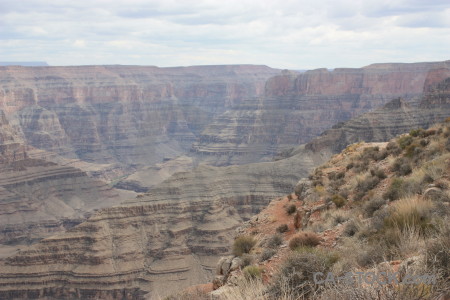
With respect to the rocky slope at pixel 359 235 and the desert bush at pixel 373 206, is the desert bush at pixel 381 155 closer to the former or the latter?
the rocky slope at pixel 359 235

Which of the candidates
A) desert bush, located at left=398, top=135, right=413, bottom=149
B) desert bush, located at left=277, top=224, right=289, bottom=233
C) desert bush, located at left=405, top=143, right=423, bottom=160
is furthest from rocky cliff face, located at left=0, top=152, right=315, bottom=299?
desert bush, located at left=405, top=143, right=423, bottom=160

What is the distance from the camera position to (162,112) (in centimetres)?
18875

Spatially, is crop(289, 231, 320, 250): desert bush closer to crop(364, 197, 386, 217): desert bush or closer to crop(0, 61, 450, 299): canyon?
crop(364, 197, 386, 217): desert bush

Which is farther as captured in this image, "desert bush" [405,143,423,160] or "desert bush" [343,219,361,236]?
"desert bush" [405,143,423,160]

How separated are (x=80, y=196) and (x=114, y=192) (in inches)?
307

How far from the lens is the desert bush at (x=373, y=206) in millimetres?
14336

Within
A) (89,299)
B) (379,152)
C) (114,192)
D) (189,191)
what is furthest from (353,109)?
(379,152)

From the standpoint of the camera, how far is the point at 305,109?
463 ft

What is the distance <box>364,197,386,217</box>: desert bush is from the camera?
1434cm

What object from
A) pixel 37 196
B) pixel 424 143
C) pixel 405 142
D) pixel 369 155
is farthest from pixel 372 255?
pixel 37 196

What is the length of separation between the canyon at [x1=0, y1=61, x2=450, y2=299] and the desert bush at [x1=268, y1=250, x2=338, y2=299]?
37332 mm

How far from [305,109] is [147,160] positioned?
54.2 metres

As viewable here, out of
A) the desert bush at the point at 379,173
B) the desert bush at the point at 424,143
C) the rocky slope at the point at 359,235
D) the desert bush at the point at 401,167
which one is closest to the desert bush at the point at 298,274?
the rocky slope at the point at 359,235

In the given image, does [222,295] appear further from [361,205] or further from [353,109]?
[353,109]
